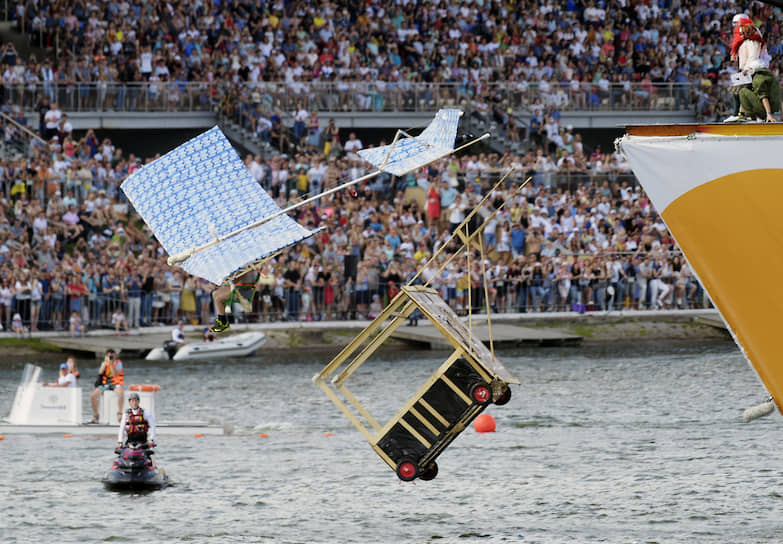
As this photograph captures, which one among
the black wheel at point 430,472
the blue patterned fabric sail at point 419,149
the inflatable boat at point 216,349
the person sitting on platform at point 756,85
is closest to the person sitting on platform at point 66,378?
the inflatable boat at point 216,349

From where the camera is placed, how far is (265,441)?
31609 mm

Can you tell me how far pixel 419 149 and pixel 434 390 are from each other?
3.50 metres

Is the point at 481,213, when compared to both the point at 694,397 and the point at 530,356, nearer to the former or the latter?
the point at 530,356

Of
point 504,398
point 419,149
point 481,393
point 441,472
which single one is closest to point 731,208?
point 419,149

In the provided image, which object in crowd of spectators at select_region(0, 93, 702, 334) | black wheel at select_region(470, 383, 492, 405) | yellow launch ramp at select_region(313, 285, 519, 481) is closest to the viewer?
yellow launch ramp at select_region(313, 285, 519, 481)

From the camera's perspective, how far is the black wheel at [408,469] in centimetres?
1756

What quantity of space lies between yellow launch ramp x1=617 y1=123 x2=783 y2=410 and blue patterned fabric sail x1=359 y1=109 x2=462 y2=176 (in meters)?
1.86

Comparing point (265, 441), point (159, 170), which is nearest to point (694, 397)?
point (265, 441)

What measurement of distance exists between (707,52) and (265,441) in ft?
90.7

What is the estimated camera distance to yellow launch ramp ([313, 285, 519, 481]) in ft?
53.6

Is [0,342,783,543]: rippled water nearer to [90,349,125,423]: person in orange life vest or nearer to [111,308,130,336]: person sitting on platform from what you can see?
[90,349,125,423]: person in orange life vest

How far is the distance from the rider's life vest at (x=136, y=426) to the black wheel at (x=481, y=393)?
36.7 feet

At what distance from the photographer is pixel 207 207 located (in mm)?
14555

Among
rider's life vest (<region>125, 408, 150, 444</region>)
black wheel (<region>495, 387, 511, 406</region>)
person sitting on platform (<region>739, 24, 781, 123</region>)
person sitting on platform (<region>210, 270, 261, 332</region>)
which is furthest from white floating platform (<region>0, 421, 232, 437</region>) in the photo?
person sitting on platform (<region>739, 24, 781, 123</region>)
